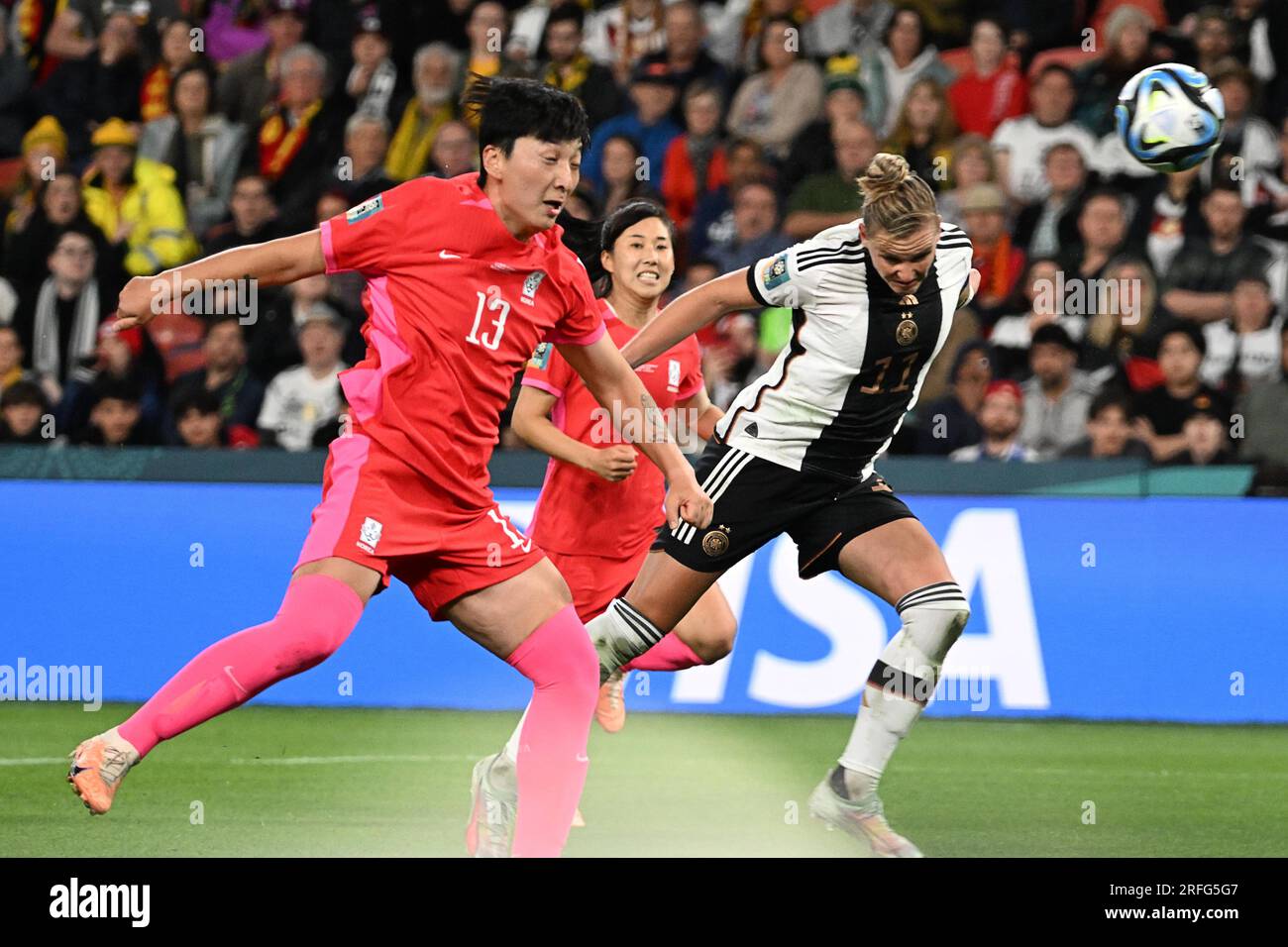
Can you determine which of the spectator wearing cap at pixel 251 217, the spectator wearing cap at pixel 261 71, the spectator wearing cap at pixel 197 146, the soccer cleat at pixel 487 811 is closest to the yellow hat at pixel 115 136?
the spectator wearing cap at pixel 197 146

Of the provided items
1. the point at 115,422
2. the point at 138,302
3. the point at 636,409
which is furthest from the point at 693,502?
the point at 115,422

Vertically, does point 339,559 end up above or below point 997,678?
above

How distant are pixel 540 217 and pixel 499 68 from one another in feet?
26.4

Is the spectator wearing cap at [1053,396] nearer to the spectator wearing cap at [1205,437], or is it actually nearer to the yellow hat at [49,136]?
the spectator wearing cap at [1205,437]

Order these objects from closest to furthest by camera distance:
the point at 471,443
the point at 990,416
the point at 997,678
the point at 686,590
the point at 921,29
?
the point at 471,443, the point at 686,590, the point at 997,678, the point at 990,416, the point at 921,29

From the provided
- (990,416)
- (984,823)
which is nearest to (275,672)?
(984,823)

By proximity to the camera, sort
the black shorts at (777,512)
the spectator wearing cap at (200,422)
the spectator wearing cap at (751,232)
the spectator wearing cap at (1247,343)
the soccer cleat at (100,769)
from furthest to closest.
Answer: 1. the spectator wearing cap at (751,232)
2. the spectator wearing cap at (200,422)
3. the spectator wearing cap at (1247,343)
4. the black shorts at (777,512)
5. the soccer cleat at (100,769)

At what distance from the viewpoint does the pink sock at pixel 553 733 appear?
215 inches

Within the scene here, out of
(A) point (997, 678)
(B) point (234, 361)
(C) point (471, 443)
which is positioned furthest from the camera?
(B) point (234, 361)

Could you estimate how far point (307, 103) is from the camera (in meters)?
13.5

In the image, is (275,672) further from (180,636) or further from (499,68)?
(499,68)

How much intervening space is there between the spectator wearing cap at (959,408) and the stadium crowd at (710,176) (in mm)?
17

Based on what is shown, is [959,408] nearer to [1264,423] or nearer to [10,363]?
[1264,423]

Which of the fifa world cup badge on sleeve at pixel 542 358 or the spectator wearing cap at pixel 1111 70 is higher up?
the spectator wearing cap at pixel 1111 70
